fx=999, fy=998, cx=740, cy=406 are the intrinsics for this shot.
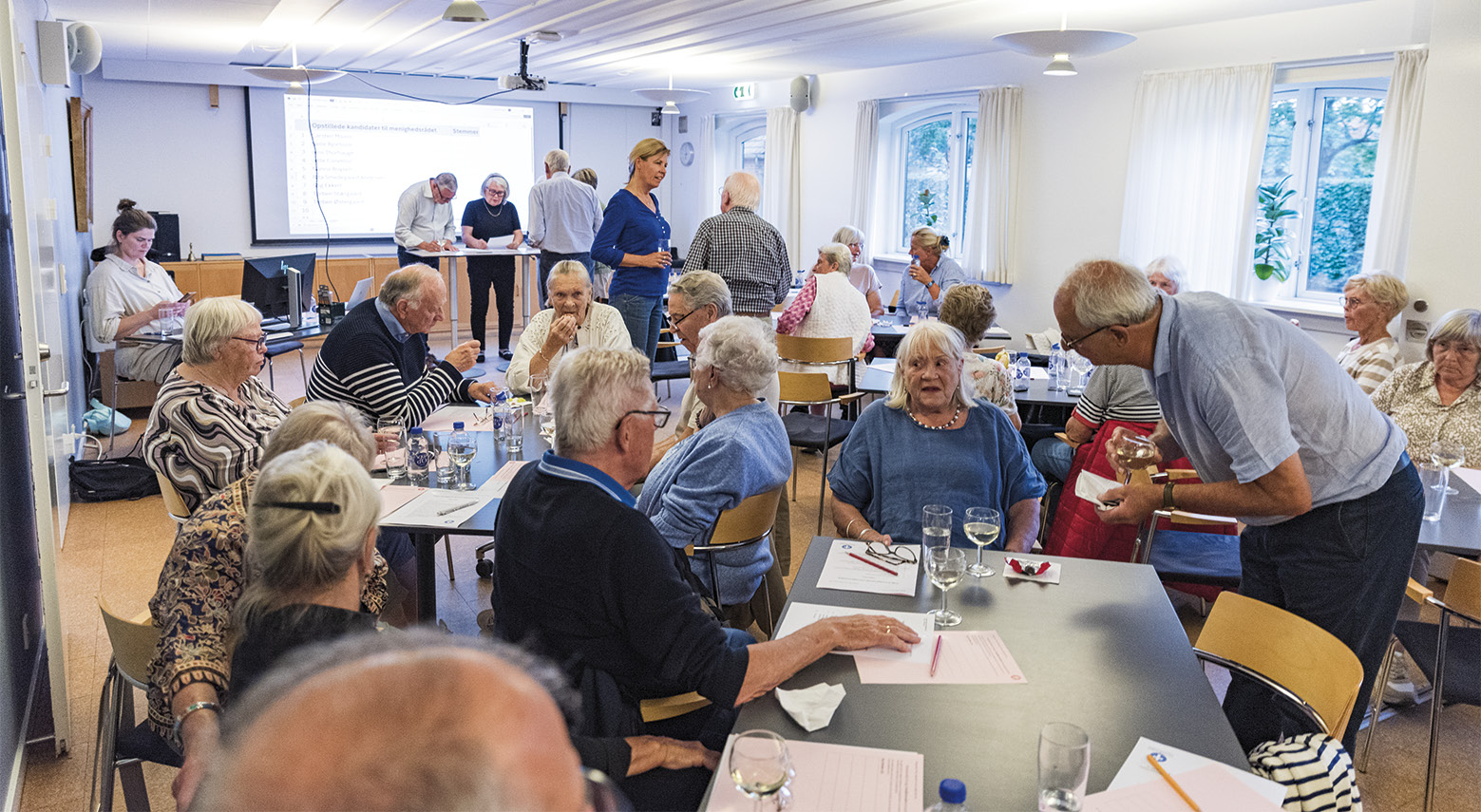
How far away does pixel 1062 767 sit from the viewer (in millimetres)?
1385

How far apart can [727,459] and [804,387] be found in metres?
2.42

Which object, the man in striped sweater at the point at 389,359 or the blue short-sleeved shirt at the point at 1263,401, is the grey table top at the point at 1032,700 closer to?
the blue short-sleeved shirt at the point at 1263,401

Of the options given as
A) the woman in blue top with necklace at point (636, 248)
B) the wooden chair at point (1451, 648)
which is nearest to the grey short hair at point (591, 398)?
the wooden chair at point (1451, 648)

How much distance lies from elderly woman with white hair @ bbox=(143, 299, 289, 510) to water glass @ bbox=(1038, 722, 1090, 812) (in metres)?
2.46

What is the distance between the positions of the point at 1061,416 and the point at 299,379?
6.54 metres

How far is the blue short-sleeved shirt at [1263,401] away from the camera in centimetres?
215

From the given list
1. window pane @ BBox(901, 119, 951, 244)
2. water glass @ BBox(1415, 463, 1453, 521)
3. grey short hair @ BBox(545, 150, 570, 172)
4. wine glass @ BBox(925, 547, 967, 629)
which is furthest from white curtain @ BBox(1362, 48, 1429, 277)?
grey short hair @ BBox(545, 150, 570, 172)

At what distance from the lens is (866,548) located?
2.48 m

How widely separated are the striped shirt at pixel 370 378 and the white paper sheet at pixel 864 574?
74.9 inches

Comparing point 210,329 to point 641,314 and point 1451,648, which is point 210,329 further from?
point 1451,648

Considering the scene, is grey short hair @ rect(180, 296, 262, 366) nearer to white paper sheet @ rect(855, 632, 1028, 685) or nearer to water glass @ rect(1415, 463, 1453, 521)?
white paper sheet @ rect(855, 632, 1028, 685)

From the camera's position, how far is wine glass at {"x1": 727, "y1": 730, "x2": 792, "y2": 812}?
1.40 m

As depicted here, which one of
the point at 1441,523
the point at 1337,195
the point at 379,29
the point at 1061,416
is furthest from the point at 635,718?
the point at 379,29

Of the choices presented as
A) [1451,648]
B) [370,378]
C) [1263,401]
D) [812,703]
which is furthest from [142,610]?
→ [1451,648]
